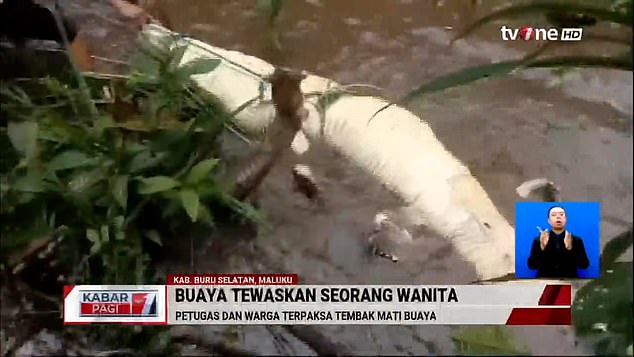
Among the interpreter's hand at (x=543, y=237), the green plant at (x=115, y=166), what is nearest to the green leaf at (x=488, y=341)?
the interpreter's hand at (x=543, y=237)

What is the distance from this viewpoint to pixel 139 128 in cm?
88

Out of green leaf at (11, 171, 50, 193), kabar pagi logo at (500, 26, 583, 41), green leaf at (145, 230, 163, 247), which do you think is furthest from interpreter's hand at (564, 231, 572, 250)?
green leaf at (11, 171, 50, 193)

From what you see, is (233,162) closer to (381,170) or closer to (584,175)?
(381,170)

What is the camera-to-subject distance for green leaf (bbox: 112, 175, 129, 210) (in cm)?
85

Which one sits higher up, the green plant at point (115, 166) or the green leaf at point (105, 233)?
the green plant at point (115, 166)

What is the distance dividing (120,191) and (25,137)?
0.45ft

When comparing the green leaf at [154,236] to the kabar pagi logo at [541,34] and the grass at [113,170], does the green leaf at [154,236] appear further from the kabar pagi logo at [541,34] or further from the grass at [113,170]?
the kabar pagi logo at [541,34]

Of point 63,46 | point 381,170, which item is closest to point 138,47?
point 63,46

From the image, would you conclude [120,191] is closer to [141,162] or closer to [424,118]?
[141,162]

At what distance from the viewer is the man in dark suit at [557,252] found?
860mm

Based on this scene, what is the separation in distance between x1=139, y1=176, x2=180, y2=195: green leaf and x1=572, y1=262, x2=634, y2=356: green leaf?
A: 0.51 metres

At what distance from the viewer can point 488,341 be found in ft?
2.86

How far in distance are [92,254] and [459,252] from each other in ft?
1.48

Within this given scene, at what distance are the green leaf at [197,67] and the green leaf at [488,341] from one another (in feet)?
1.46
